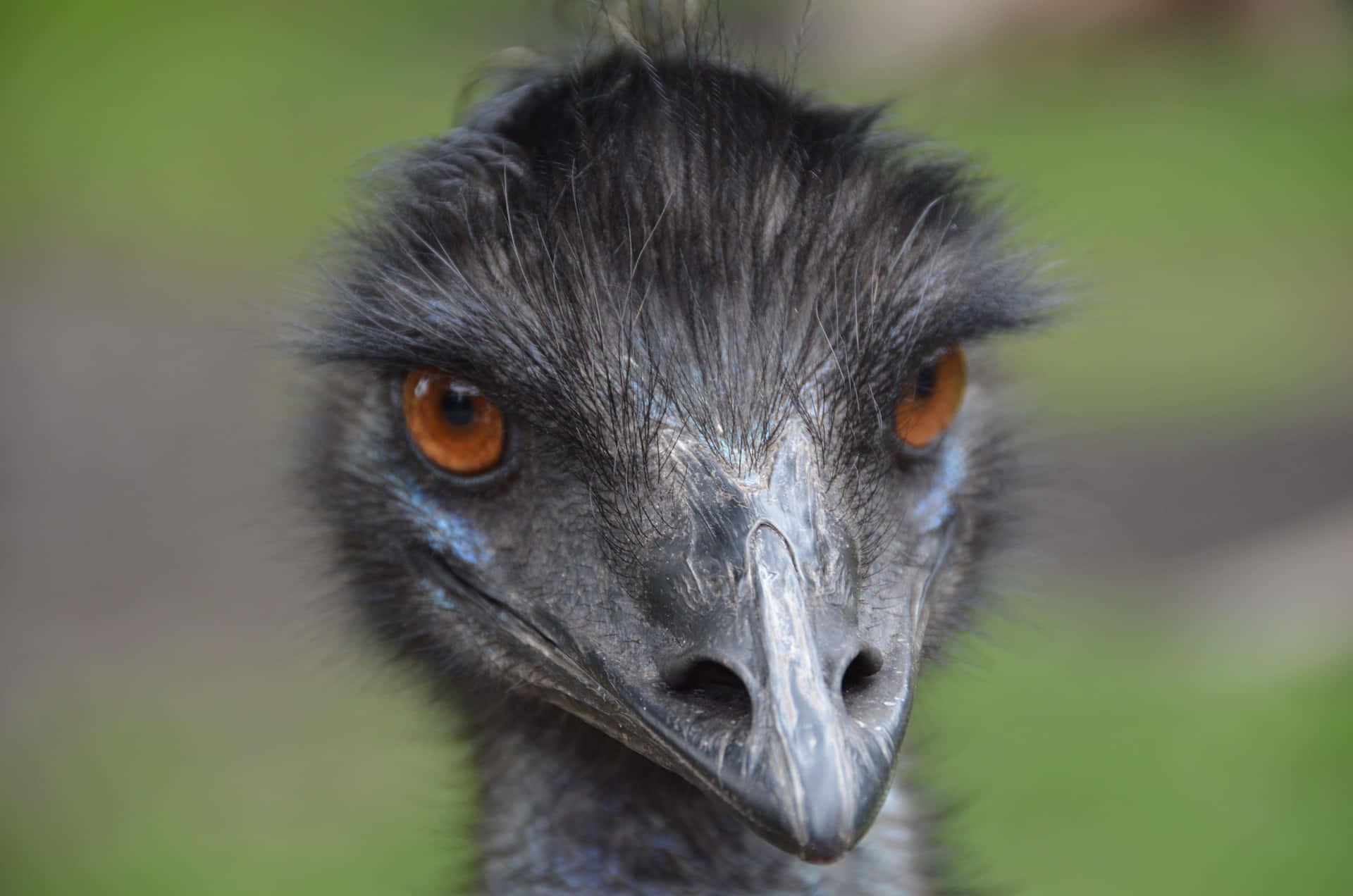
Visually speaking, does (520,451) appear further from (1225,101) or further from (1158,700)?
(1225,101)

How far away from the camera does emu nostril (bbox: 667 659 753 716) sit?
142 centimetres

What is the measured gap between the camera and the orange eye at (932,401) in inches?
71.6

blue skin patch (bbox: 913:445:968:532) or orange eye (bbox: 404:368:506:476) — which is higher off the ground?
blue skin patch (bbox: 913:445:968:532)

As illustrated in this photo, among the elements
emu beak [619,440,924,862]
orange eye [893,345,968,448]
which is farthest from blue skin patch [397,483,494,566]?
orange eye [893,345,968,448]

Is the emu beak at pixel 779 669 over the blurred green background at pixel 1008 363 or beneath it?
beneath

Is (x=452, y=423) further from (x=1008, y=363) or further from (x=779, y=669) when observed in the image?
(x=1008, y=363)

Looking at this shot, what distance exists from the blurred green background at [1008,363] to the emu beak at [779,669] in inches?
31.2

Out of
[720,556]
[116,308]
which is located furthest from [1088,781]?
[116,308]

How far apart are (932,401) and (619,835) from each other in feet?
2.25

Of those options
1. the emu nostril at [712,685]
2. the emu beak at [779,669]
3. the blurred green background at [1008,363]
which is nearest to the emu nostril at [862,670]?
the emu beak at [779,669]

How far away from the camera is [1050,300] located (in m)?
2.14

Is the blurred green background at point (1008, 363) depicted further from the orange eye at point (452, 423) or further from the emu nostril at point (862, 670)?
the emu nostril at point (862, 670)

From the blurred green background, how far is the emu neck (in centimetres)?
21

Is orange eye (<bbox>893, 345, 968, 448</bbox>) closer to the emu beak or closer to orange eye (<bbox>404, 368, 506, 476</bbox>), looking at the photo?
the emu beak
